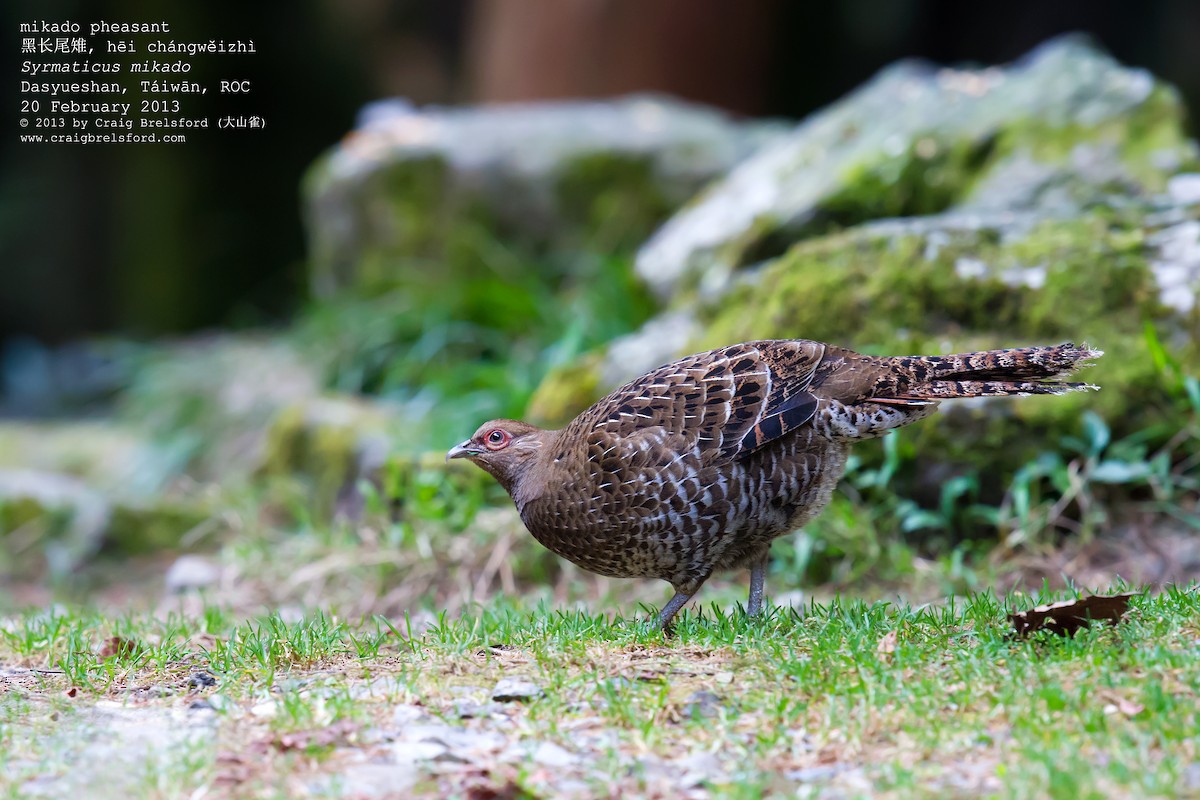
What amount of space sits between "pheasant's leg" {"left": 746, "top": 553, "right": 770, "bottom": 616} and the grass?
22 cm

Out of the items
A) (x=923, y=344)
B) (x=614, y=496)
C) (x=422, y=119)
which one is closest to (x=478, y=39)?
(x=422, y=119)

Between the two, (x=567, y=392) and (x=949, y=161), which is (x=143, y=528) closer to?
(x=567, y=392)

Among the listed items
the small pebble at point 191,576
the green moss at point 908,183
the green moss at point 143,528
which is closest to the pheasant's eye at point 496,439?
the small pebble at point 191,576

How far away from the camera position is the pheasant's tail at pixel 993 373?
4617 mm

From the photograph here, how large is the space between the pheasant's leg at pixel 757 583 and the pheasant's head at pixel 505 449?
99 cm

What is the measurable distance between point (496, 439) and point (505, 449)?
7 cm

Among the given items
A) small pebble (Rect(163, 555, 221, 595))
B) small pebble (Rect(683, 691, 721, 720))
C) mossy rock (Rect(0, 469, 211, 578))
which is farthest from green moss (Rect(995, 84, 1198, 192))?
mossy rock (Rect(0, 469, 211, 578))

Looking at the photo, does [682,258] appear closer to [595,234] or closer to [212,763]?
[595,234]

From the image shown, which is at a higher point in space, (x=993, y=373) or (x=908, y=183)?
(x=908, y=183)

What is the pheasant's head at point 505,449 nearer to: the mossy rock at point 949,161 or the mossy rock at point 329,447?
the mossy rock at point 949,161

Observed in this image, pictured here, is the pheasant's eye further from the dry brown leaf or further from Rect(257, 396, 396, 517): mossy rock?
Rect(257, 396, 396, 517): mossy rock

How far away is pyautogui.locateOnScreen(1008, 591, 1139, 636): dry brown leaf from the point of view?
157 inches

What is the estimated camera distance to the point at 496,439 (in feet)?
17.1

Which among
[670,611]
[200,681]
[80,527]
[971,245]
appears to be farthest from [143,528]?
[971,245]
